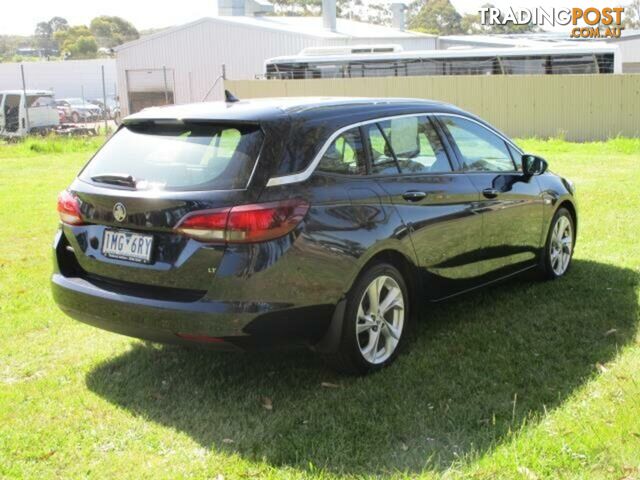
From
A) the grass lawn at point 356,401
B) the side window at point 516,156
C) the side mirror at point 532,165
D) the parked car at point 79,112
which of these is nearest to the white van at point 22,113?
the parked car at point 79,112

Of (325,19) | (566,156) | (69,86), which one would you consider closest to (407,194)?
(566,156)

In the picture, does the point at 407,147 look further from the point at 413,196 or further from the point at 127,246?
the point at 127,246

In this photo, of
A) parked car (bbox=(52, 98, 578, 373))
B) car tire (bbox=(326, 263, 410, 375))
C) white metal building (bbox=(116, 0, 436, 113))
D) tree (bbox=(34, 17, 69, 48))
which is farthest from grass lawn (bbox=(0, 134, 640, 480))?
tree (bbox=(34, 17, 69, 48))

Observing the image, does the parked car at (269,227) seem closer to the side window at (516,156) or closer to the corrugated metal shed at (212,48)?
the side window at (516,156)

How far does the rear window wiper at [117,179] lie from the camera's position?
14.8ft

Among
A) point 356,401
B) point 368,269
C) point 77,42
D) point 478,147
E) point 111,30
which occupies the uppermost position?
point 111,30

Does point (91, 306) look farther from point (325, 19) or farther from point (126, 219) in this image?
point (325, 19)


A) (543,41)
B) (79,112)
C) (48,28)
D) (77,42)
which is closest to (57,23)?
(48,28)

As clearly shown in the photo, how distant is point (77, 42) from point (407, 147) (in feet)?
326

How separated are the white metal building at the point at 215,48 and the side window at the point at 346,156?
31920mm

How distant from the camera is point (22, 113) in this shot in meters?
26.2

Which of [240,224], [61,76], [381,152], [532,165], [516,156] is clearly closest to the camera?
[240,224]

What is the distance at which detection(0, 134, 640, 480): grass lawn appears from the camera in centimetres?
378

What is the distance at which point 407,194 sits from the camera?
16.5 feet
